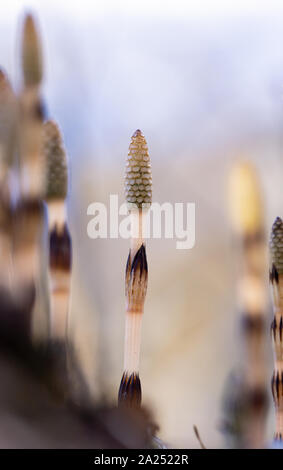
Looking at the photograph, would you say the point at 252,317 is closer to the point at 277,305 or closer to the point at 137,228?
the point at 277,305

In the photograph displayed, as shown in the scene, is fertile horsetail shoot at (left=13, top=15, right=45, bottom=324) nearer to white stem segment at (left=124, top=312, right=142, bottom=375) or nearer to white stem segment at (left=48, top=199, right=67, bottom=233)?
white stem segment at (left=48, top=199, right=67, bottom=233)

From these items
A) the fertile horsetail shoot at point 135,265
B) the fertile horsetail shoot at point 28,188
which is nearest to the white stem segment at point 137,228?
the fertile horsetail shoot at point 135,265

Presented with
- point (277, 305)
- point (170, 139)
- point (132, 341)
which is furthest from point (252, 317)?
point (170, 139)

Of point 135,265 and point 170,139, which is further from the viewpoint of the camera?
point 170,139

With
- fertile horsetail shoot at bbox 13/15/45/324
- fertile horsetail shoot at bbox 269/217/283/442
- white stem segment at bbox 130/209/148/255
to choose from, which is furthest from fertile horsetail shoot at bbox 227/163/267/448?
fertile horsetail shoot at bbox 13/15/45/324

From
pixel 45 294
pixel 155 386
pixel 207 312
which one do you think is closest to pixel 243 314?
pixel 207 312

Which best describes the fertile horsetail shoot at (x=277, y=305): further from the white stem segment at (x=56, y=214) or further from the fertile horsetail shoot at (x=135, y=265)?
the white stem segment at (x=56, y=214)

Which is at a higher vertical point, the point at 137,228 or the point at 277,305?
the point at 137,228
